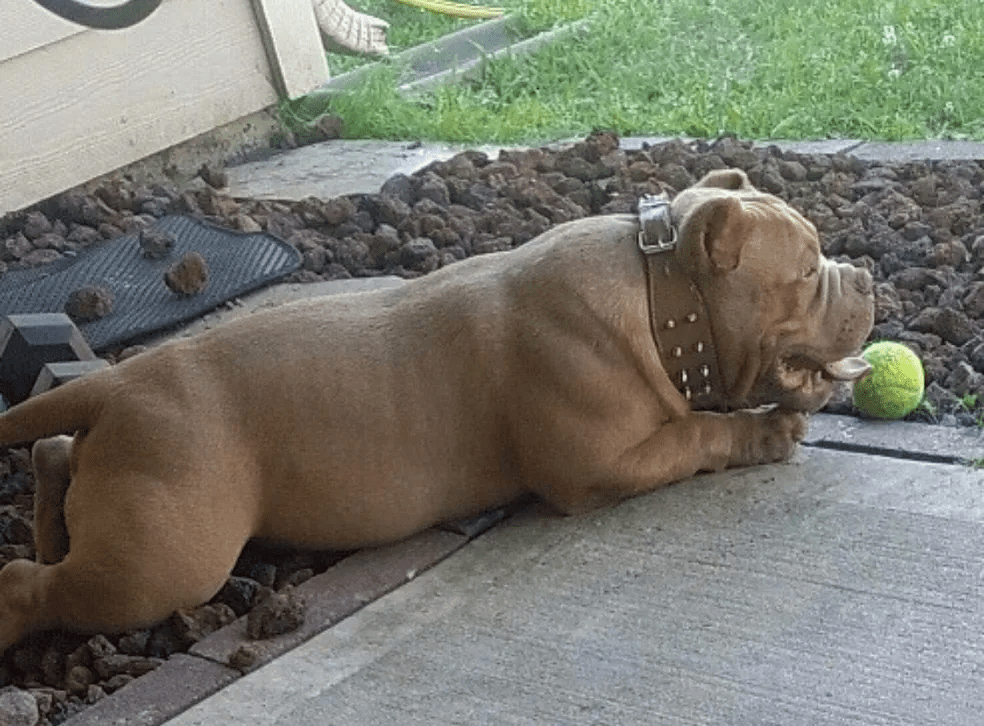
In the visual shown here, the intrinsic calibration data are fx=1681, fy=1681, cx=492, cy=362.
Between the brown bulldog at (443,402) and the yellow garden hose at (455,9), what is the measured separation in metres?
5.13

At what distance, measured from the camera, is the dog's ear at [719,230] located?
2.98 meters

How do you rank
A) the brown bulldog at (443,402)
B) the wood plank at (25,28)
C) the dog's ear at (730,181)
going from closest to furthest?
the brown bulldog at (443,402) → the dog's ear at (730,181) → the wood plank at (25,28)

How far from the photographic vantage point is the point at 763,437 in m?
3.19

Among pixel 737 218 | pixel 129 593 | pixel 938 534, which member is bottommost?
pixel 938 534

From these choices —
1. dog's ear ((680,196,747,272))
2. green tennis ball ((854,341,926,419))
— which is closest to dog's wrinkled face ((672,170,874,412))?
dog's ear ((680,196,747,272))

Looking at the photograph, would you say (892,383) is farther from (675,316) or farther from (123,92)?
(123,92)

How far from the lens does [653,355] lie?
3055 millimetres


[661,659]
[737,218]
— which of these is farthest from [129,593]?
[737,218]

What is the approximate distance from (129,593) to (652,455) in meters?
0.96

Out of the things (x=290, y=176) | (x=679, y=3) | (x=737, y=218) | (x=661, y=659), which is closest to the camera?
(x=661, y=659)

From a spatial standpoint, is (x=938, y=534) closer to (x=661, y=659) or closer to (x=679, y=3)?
(x=661, y=659)

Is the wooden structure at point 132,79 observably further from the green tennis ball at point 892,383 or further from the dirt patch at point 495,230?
the green tennis ball at point 892,383

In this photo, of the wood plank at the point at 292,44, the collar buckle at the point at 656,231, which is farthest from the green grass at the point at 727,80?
the collar buckle at the point at 656,231

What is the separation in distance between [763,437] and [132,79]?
11.7ft
